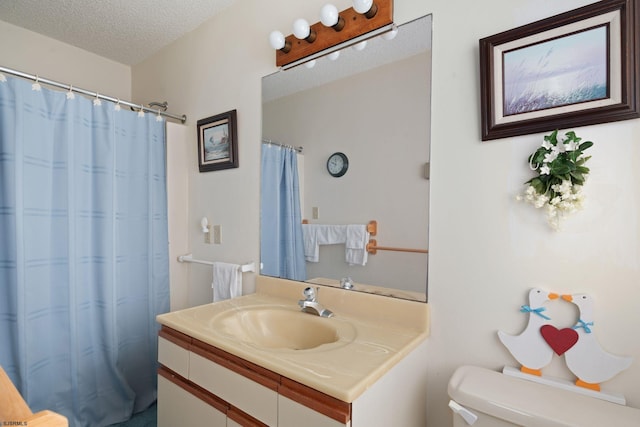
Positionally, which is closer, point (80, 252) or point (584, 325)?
point (584, 325)

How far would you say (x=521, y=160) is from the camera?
0.97 meters

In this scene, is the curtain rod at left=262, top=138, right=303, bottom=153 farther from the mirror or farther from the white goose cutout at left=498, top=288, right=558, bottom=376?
the white goose cutout at left=498, top=288, right=558, bottom=376

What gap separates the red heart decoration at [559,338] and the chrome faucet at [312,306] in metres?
0.70

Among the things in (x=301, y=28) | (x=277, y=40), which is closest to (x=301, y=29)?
(x=301, y=28)

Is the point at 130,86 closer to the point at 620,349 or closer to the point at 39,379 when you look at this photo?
the point at 39,379

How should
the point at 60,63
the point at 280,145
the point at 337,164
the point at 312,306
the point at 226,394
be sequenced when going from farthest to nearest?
the point at 60,63, the point at 280,145, the point at 337,164, the point at 312,306, the point at 226,394

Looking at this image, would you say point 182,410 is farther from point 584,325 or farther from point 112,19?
point 112,19

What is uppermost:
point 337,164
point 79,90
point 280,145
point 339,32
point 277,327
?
point 339,32

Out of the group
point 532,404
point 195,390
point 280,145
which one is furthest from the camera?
point 280,145

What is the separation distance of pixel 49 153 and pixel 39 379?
3.60ft

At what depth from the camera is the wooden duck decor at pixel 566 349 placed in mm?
842

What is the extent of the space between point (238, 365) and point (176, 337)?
0.37 m

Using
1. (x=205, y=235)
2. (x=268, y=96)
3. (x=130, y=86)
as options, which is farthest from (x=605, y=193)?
(x=130, y=86)

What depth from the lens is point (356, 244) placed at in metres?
1.34
